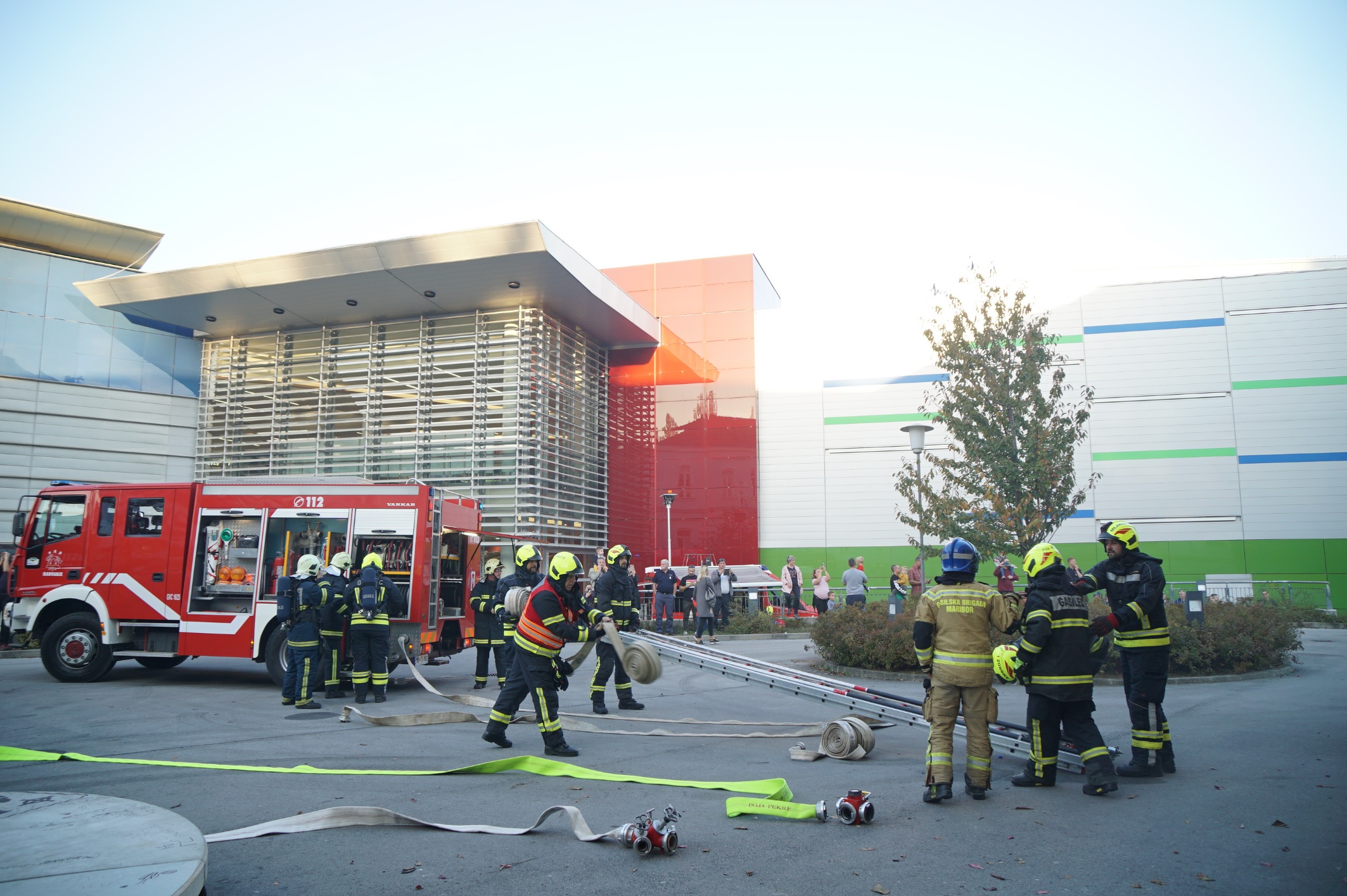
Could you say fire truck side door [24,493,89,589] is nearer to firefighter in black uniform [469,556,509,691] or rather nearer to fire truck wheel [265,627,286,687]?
fire truck wheel [265,627,286,687]

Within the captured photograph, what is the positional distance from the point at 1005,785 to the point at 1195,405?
2499 centimetres

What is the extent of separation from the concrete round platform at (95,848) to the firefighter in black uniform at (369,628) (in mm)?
6000

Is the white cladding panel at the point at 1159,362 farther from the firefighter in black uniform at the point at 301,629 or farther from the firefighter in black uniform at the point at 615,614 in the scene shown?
the firefighter in black uniform at the point at 301,629

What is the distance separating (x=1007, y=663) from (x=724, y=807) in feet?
7.39

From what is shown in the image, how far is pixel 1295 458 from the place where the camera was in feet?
84.9

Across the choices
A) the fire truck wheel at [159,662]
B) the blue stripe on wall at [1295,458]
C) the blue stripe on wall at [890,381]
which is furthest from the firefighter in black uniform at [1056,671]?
the blue stripe on wall at [1295,458]

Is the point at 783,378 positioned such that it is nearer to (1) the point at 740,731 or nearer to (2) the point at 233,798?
(1) the point at 740,731

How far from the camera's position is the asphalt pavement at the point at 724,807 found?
4.32 metres

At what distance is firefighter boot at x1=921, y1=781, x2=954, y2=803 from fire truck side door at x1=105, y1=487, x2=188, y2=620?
1105 centimetres

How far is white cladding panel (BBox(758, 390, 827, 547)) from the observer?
92.1ft

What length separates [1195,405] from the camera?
26.5m

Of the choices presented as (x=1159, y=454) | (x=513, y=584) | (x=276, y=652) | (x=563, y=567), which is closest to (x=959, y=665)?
(x=563, y=567)

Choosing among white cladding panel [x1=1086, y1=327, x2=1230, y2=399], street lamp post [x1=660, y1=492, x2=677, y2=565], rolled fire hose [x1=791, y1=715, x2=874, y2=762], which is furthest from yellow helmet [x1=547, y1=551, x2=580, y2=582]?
white cladding panel [x1=1086, y1=327, x2=1230, y2=399]

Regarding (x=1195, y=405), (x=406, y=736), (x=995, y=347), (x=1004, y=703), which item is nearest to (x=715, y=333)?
(x=995, y=347)
